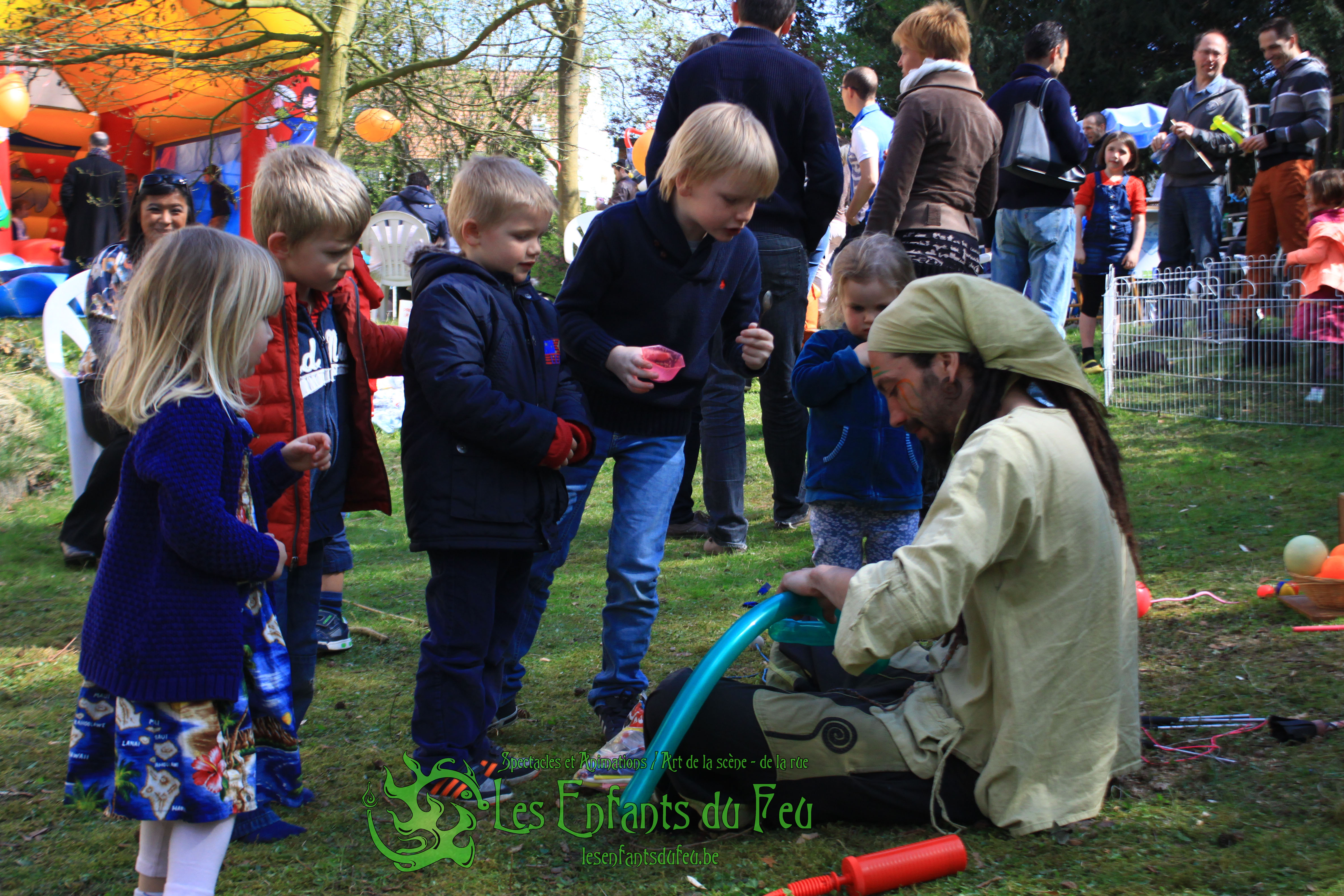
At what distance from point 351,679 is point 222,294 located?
1810 mm

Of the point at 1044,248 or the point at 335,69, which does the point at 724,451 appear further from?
the point at 335,69

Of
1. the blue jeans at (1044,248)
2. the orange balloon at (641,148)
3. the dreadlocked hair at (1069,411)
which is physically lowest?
the dreadlocked hair at (1069,411)

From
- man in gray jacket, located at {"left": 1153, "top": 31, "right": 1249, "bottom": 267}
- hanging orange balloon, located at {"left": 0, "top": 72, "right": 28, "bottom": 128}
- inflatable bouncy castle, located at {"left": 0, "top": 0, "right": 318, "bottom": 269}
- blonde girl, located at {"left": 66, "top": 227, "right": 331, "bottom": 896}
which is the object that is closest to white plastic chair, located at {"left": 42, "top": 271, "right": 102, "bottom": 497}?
inflatable bouncy castle, located at {"left": 0, "top": 0, "right": 318, "bottom": 269}

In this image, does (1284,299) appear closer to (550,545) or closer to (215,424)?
(550,545)

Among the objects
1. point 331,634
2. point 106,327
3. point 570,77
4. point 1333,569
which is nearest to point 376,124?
point 570,77

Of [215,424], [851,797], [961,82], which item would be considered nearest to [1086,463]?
[851,797]

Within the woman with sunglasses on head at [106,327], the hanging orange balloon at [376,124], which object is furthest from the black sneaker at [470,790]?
the hanging orange balloon at [376,124]

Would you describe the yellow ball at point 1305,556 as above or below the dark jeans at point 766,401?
below

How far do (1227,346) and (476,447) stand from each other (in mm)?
6617

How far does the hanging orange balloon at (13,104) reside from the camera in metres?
10.8

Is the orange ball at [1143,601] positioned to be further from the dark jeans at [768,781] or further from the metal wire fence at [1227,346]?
the metal wire fence at [1227,346]

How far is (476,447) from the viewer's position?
2652 millimetres

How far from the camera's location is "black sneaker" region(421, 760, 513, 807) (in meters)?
2.66

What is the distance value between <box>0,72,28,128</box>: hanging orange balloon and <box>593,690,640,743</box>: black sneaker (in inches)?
419
